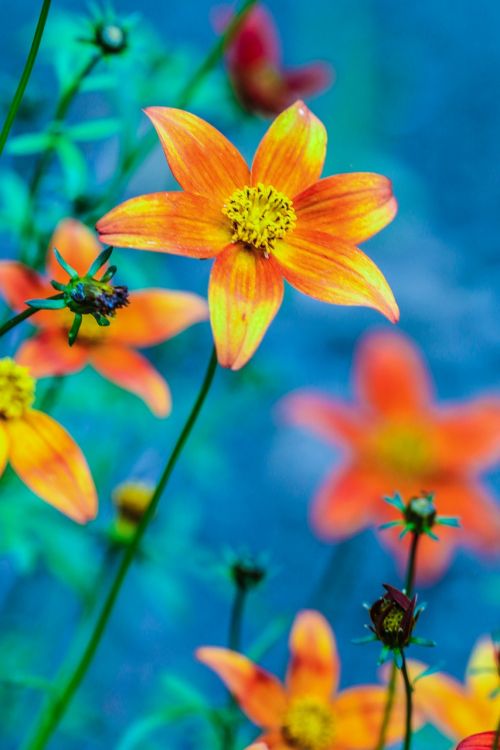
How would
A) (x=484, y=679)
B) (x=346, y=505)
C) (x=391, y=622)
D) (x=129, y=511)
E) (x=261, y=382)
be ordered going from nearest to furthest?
(x=391, y=622)
(x=484, y=679)
(x=129, y=511)
(x=346, y=505)
(x=261, y=382)

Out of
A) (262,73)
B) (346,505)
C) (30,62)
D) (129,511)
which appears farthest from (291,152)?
(262,73)

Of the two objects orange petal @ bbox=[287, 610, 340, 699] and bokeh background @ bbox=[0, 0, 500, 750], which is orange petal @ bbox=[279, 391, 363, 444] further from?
orange petal @ bbox=[287, 610, 340, 699]

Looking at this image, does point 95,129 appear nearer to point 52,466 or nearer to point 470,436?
point 52,466

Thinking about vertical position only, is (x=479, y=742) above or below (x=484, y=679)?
below

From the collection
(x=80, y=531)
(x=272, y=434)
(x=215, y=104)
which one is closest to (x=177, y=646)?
(x=272, y=434)

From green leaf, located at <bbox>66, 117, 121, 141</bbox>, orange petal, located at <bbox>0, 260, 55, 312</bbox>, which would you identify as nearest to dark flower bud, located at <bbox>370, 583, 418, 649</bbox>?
orange petal, located at <bbox>0, 260, 55, 312</bbox>

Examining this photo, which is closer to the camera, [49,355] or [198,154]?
[198,154]
